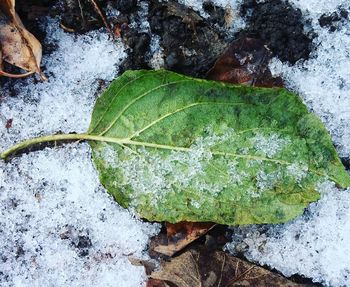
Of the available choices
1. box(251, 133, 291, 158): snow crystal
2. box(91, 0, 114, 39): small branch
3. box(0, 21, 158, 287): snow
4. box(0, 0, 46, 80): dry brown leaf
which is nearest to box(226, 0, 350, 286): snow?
box(251, 133, 291, 158): snow crystal

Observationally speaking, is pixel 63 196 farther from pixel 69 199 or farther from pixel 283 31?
pixel 283 31

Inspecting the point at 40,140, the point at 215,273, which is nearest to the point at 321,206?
the point at 215,273

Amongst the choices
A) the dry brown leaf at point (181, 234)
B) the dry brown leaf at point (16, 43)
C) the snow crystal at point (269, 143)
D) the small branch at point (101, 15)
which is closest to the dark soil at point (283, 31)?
the snow crystal at point (269, 143)

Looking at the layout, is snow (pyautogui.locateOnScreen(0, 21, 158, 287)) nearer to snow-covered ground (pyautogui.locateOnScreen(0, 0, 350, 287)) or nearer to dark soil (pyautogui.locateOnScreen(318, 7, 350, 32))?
snow-covered ground (pyautogui.locateOnScreen(0, 0, 350, 287))

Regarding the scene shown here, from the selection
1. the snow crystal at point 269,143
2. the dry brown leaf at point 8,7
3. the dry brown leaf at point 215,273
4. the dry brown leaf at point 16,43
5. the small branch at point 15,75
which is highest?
the dry brown leaf at point 8,7

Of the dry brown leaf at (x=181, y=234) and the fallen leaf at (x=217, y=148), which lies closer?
the fallen leaf at (x=217, y=148)

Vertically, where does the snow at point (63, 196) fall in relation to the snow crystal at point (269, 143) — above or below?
below

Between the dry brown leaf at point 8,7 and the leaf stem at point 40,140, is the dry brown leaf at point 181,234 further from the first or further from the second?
the dry brown leaf at point 8,7
